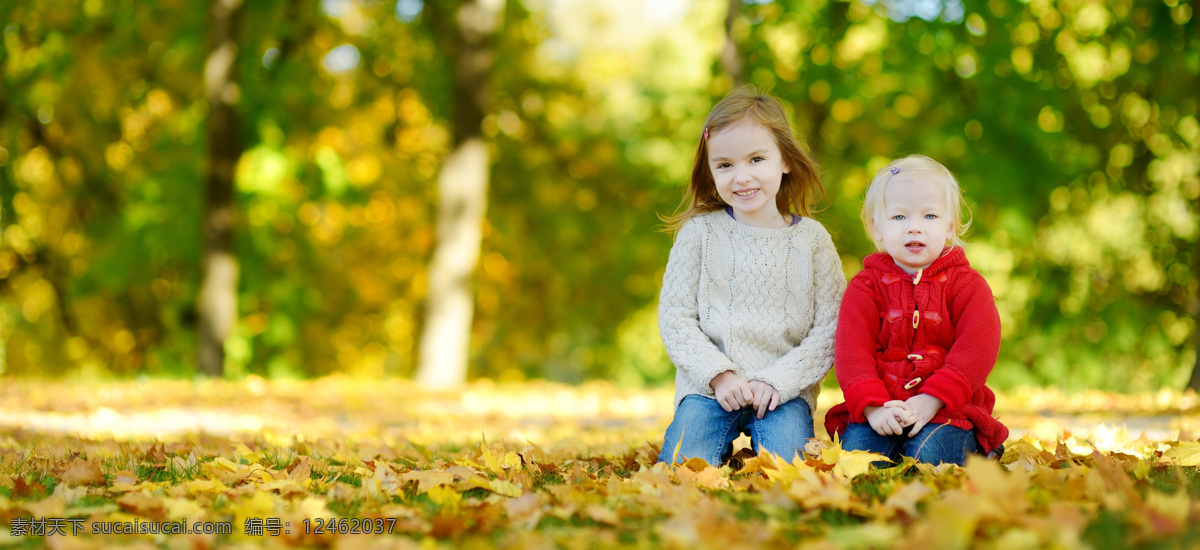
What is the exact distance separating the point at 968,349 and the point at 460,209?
24.4ft

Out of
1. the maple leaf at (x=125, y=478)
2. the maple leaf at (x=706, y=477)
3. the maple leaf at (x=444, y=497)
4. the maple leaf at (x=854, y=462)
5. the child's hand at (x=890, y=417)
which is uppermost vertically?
the child's hand at (x=890, y=417)

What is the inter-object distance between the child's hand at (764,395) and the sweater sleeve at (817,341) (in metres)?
0.02

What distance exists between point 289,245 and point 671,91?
5.69m

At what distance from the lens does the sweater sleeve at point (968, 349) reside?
310 cm

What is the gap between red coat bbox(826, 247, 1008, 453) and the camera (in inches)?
123

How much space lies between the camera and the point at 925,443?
315cm

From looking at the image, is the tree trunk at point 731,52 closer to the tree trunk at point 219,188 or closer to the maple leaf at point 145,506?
the tree trunk at point 219,188

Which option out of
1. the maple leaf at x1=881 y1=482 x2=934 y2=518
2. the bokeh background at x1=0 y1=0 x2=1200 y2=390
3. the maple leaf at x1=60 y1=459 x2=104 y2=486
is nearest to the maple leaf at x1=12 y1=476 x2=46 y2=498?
the maple leaf at x1=60 y1=459 x2=104 y2=486

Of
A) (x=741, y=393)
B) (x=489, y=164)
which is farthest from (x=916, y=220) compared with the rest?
(x=489, y=164)

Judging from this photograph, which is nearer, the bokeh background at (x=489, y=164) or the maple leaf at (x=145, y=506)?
the maple leaf at (x=145, y=506)

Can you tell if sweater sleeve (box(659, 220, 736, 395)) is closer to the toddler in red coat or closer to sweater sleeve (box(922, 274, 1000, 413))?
the toddler in red coat

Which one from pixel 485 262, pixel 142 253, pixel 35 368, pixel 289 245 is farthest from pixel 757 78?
pixel 35 368

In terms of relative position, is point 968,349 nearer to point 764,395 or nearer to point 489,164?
point 764,395

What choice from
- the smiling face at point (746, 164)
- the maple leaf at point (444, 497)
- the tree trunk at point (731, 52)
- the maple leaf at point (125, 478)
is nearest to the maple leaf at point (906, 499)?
the maple leaf at point (444, 497)
